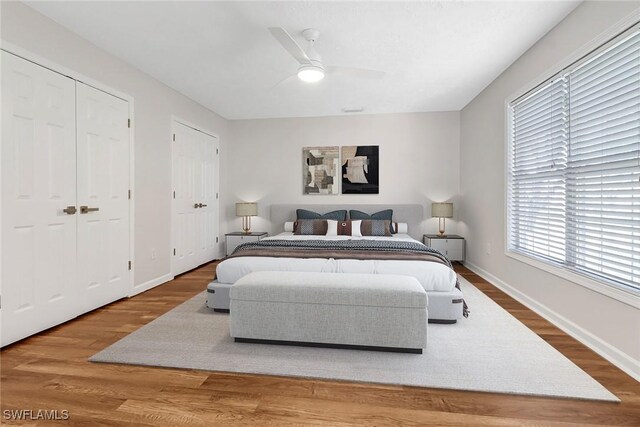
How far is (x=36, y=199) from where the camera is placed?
8.17ft

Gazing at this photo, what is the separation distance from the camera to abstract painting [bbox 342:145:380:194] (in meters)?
5.48

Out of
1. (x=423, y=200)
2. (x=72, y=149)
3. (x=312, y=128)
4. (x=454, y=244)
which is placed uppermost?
(x=312, y=128)

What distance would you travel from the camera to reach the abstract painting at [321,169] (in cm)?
558

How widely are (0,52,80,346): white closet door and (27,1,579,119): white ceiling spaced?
0.67 m

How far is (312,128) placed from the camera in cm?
562

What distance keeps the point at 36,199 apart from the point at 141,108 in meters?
1.63

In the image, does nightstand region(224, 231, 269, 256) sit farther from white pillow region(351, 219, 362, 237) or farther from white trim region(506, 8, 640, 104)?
white trim region(506, 8, 640, 104)

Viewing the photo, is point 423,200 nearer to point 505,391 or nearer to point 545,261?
point 545,261

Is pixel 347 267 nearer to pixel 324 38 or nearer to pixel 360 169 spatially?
pixel 324 38

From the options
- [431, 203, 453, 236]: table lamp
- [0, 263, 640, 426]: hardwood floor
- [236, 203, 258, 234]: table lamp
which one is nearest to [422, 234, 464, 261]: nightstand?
[431, 203, 453, 236]: table lamp

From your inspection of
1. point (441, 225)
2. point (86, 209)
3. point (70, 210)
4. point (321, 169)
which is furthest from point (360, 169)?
point (70, 210)

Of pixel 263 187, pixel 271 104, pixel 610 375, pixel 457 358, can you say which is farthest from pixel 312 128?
pixel 610 375

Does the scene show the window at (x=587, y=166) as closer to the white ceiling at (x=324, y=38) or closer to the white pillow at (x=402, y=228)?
the white ceiling at (x=324, y=38)

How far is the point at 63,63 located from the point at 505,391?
4.13 meters
